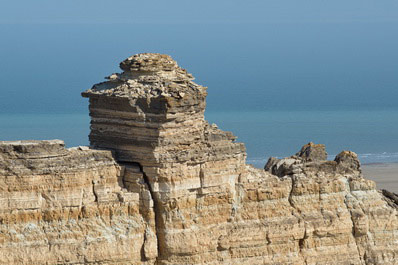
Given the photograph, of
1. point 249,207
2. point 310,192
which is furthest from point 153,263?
point 310,192

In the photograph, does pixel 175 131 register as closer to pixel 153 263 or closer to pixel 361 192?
pixel 153 263

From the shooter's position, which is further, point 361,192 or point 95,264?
point 361,192

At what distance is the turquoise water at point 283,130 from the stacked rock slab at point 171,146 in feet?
109

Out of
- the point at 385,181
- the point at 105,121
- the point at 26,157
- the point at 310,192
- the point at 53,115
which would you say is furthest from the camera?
the point at 53,115

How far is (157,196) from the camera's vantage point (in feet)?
106

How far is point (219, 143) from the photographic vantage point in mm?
33562

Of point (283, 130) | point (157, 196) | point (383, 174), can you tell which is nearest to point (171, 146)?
point (157, 196)

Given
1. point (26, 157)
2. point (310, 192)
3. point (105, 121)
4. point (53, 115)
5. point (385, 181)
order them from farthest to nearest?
point (53, 115)
point (385, 181)
point (310, 192)
point (105, 121)
point (26, 157)

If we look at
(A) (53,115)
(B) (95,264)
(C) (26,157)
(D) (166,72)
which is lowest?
(B) (95,264)

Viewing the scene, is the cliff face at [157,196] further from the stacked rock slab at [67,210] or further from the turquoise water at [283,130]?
the turquoise water at [283,130]

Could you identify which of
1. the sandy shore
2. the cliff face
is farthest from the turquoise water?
the cliff face

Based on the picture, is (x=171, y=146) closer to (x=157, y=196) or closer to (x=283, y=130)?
(x=157, y=196)

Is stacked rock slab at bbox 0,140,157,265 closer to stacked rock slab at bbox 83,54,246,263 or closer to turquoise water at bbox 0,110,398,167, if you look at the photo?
stacked rock slab at bbox 83,54,246,263

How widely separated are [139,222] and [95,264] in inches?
65.7
